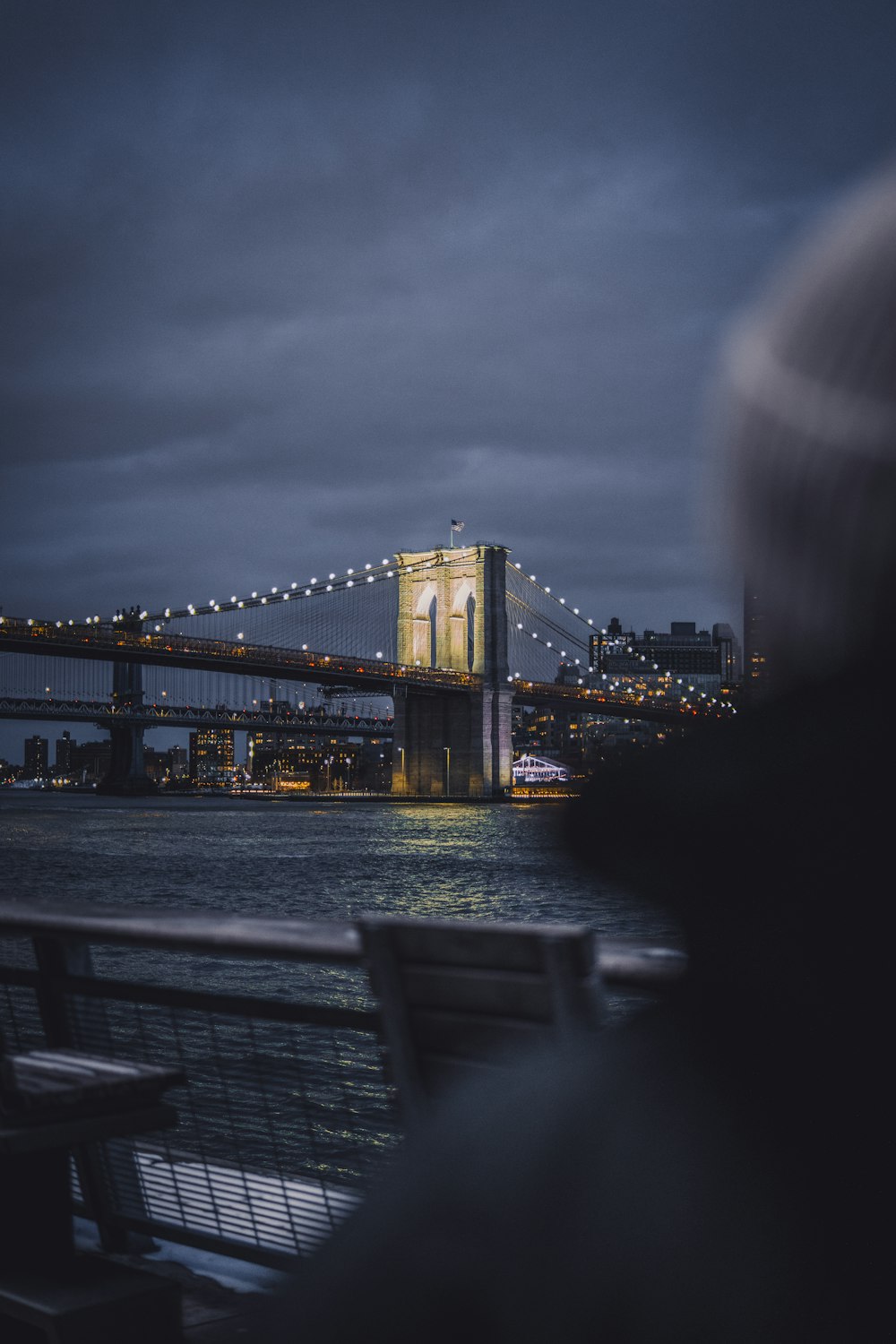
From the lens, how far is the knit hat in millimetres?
659

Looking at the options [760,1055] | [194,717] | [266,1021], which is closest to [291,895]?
[266,1021]

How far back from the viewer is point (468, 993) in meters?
1.41

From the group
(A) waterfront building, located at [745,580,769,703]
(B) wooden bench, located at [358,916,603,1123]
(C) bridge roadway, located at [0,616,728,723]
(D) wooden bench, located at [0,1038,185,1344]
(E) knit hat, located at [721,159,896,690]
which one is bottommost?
(D) wooden bench, located at [0,1038,185,1344]

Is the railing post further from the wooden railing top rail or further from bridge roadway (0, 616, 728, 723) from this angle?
bridge roadway (0, 616, 728, 723)

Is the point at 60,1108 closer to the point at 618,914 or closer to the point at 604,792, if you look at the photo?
the point at 604,792

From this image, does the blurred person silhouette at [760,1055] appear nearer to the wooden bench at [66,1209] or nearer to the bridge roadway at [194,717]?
the wooden bench at [66,1209]

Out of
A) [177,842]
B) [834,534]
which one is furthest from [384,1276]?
[177,842]

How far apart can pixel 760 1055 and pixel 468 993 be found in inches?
29.6

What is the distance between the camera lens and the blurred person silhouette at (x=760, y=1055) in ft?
2.10

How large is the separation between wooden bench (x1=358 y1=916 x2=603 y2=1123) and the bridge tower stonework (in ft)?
150

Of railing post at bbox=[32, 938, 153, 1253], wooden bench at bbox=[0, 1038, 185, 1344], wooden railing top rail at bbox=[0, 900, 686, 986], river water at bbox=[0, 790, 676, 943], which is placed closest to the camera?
wooden railing top rail at bbox=[0, 900, 686, 986]

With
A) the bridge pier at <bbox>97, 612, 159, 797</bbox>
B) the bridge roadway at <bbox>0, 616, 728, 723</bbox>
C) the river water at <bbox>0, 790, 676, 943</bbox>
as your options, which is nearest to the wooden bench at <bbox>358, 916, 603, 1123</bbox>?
the river water at <bbox>0, 790, 676, 943</bbox>

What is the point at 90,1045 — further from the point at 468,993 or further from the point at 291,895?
the point at 291,895

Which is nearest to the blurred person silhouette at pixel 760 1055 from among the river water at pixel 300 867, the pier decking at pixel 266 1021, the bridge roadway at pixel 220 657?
the pier decking at pixel 266 1021
